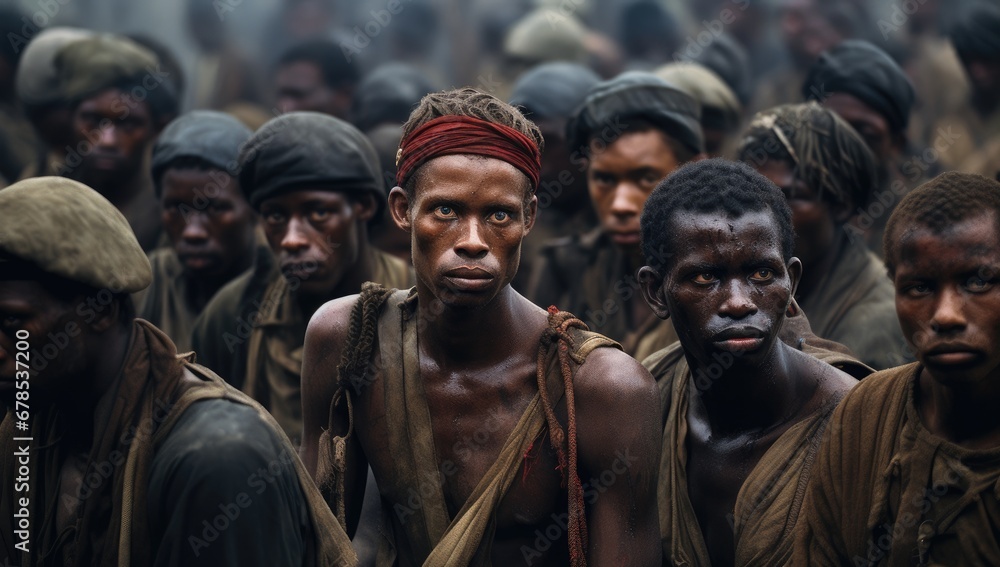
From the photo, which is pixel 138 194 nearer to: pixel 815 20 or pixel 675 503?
pixel 675 503

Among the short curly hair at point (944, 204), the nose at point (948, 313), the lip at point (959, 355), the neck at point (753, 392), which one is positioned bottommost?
the neck at point (753, 392)

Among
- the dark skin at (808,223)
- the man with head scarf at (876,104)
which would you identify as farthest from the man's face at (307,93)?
the dark skin at (808,223)

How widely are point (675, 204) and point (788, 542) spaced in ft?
3.73

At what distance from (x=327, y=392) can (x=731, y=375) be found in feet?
4.21

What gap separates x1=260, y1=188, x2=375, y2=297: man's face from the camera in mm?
5953

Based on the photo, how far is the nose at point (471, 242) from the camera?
406 cm

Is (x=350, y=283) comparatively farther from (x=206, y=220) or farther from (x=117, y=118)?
(x=117, y=118)

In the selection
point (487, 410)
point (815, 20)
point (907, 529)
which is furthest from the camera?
point (815, 20)

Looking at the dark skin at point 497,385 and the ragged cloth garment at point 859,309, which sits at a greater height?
the dark skin at point 497,385

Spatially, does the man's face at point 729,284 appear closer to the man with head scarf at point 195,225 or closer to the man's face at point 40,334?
the man's face at point 40,334

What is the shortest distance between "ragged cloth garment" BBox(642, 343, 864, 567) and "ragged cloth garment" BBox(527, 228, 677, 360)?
1280 millimetres

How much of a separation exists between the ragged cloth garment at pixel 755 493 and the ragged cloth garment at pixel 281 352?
5.86 feet

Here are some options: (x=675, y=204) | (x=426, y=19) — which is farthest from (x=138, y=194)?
(x=426, y=19)

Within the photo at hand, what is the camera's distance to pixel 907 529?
11.9 feet
